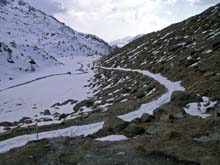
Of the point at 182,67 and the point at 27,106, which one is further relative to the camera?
the point at 27,106

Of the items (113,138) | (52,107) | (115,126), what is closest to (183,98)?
(115,126)

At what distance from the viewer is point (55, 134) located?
21.6 metres

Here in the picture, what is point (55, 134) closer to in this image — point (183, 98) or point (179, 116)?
point (179, 116)

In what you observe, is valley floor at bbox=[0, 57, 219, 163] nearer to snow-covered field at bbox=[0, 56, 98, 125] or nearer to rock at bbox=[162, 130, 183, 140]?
snow-covered field at bbox=[0, 56, 98, 125]

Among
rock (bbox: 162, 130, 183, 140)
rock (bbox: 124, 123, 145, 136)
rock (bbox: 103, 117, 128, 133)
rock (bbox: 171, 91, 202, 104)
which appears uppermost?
rock (bbox: 171, 91, 202, 104)

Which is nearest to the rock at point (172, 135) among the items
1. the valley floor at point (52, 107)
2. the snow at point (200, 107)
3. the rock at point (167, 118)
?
the valley floor at point (52, 107)

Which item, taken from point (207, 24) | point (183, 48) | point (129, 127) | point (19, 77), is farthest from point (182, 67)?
point (19, 77)

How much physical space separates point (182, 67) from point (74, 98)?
17.8 meters

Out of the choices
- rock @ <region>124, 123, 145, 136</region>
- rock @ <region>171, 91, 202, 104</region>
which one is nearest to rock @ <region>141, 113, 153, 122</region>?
rock @ <region>171, 91, 202, 104</region>

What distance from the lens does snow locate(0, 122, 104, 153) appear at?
20281mm

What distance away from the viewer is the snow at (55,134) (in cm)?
2028

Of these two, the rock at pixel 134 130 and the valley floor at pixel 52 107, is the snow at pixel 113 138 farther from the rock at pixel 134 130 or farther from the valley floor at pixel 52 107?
the rock at pixel 134 130

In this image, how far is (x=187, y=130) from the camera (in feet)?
51.3

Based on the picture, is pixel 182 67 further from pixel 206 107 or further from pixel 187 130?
pixel 187 130
